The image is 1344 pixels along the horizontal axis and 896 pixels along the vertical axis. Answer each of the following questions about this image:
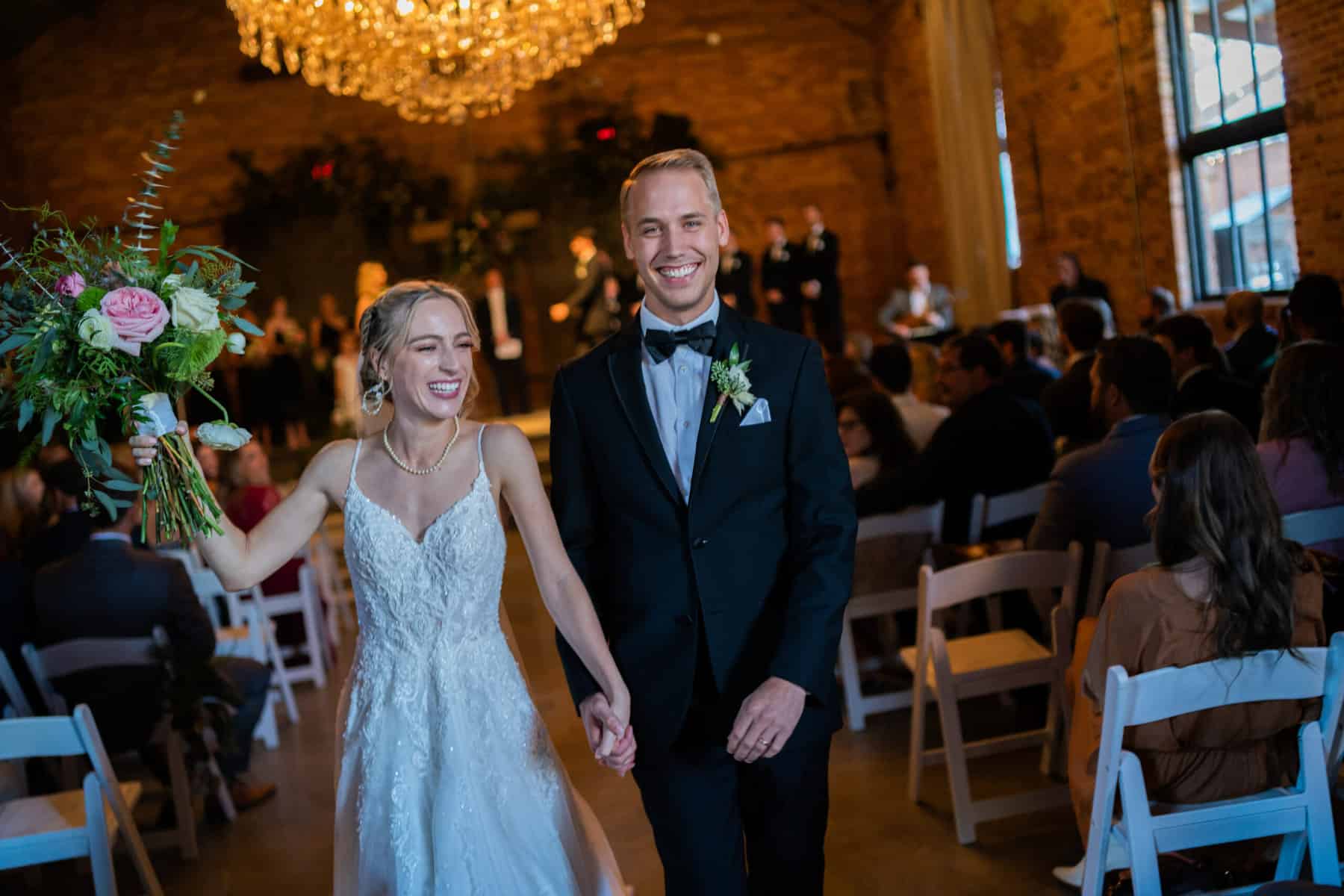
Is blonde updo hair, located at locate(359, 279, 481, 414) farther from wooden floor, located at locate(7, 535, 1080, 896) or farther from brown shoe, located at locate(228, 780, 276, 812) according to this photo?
brown shoe, located at locate(228, 780, 276, 812)

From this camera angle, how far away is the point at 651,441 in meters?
2.14

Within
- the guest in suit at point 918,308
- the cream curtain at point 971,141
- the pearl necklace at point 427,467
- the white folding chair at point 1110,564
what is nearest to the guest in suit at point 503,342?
the guest in suit at point 918,308

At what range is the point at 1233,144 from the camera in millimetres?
9477

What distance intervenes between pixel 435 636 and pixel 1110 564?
215cm

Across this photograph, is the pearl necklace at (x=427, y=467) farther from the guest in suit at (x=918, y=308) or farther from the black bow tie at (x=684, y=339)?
the guest in suit at (x=918, y=308)

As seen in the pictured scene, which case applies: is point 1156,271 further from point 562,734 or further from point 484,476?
point 484,476

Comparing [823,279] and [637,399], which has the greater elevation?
[823,279]

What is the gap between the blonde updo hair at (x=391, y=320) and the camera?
2254 mm

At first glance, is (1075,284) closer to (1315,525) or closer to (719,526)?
(1315,525)

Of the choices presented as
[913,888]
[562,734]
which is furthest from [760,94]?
[913,888]

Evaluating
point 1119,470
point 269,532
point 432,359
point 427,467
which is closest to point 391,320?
point 432,359

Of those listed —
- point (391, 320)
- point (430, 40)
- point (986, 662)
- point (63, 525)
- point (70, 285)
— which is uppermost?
point (430, 40)

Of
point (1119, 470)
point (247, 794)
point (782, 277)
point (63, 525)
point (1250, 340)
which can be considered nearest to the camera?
point (1119, 470)

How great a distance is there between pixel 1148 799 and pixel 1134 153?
920cm
